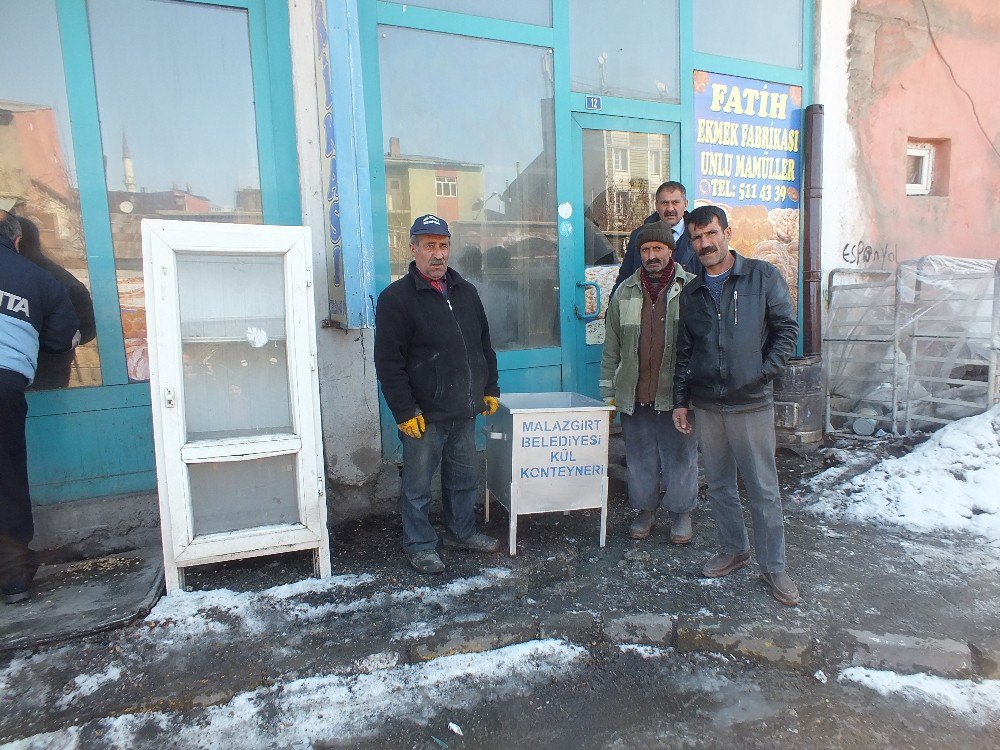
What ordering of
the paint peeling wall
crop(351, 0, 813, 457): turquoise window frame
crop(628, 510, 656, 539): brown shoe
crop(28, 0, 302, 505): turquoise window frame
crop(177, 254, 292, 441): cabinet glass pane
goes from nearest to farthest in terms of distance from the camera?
crop(177, 254, 292, 441): cabinet glass pane, crop(28, 0, 302, 505): turquoise window frame, crop(628, 510, 656, 539): brown shoe, crop(351, 0, 813, 457): turquoise window frame, the paint peeling wall

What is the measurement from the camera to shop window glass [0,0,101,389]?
3.67 metres

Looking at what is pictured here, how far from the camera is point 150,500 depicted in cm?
408

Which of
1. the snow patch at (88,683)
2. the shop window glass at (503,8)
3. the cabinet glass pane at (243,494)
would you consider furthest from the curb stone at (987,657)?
the shop window glass at (503,8)

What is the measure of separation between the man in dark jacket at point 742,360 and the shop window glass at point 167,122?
119 inches

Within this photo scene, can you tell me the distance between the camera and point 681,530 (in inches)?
158

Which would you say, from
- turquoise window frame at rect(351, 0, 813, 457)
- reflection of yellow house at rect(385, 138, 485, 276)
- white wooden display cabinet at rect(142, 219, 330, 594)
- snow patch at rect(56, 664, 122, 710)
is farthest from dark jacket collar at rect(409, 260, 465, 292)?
snow patch at rect(56, 664, 122, 710)

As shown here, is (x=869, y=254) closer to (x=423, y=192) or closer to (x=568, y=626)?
(x=423, y=192)

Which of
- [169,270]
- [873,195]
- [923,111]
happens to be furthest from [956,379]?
[169,270]

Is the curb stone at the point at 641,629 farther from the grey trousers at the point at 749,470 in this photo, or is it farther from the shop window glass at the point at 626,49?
the shop window glass at the point at 626,49

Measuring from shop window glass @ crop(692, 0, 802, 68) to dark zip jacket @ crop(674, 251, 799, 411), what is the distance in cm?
358

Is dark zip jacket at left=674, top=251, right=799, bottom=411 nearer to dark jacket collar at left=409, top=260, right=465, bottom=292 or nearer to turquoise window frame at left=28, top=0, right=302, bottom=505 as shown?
dark jacket collar at left=409, top=260, right=465, bottom=292

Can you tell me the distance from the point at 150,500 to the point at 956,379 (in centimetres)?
684

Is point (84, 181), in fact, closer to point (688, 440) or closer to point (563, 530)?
point (563, 530)

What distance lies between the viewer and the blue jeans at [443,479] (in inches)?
146
